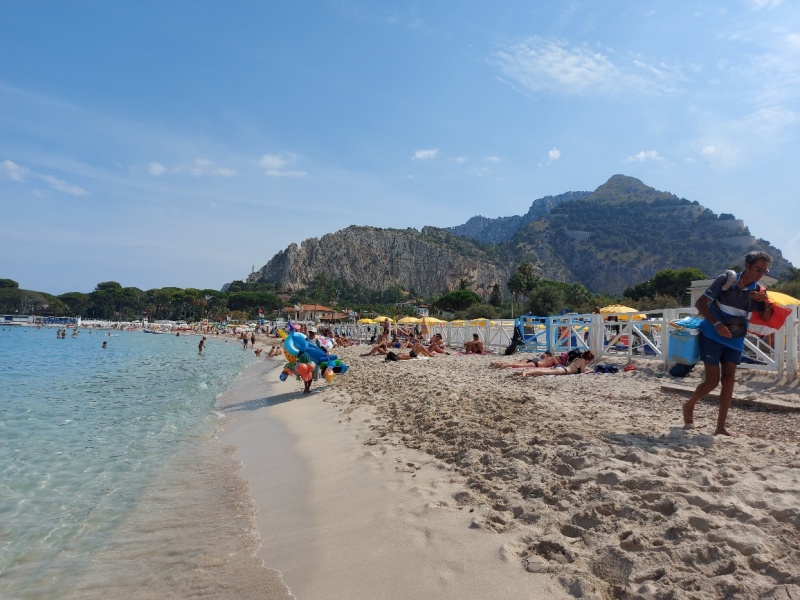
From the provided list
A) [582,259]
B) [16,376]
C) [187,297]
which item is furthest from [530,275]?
[582,259]

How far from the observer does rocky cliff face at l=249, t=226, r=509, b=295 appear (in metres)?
152

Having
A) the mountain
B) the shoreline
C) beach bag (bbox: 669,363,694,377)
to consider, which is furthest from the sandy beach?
the mountain

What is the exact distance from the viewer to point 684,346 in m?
7.19

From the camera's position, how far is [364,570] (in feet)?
9.45

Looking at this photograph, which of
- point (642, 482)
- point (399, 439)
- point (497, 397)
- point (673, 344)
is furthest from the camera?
point (673, 344)

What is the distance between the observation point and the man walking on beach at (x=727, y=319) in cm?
409

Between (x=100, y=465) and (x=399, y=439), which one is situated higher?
(x=399, y=439)

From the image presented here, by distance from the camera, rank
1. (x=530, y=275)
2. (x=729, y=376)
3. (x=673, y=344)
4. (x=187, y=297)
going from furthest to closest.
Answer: (x=187, y=297) < (x=530, y=275) < (x=673, y=344) < (x=729, y=376)

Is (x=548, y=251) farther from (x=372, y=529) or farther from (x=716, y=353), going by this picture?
(x=372, y=529)

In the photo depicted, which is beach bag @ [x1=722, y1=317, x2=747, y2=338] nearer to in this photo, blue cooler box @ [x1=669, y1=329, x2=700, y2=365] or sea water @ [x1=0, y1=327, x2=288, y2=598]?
blue cooler box @ [x1=669, y1=329, x2=700, y2=365]

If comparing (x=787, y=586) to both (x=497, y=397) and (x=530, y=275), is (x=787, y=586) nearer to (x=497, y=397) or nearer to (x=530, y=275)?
(x=497, y=397)

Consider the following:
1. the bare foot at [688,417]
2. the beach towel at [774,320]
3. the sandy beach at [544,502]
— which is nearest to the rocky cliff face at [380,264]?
the beach towel at [774,320]

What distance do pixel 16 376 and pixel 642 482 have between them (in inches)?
782

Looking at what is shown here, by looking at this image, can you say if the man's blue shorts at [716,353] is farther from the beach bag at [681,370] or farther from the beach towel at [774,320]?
the beach bag at [681,370]
